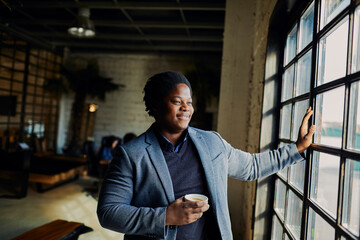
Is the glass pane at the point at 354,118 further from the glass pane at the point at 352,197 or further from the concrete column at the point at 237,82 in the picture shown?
the concrete column at the point at 237,82

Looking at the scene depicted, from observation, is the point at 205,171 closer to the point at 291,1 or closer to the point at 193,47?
the point at 291,1

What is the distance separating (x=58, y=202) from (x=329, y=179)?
476 centimetres

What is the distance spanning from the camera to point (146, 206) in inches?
46.5

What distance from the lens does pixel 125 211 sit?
1073 millimetres

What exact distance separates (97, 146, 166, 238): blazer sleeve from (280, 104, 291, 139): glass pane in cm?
118

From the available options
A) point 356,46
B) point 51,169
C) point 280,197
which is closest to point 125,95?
point 51,169

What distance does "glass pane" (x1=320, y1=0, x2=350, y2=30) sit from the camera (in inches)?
42.4

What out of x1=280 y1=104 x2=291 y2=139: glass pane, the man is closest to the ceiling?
x1=280 y1=104 x2=291 y2=139: glass pane

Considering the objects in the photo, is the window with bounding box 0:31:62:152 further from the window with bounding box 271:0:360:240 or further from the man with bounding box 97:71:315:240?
the window with bounding box 271:0:360:240

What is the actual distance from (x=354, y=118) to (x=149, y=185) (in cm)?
86

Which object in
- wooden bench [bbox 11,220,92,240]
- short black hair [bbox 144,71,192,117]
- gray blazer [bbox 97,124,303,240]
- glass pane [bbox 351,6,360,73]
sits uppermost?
glass pane [bbox 351,6,360,73]

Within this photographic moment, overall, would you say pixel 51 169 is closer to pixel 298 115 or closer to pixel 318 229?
pixel 298 115

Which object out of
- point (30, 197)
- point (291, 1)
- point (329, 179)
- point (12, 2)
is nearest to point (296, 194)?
point (329, 179)

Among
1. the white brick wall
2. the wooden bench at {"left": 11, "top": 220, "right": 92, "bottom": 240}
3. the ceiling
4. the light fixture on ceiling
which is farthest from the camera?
the white brick wall
